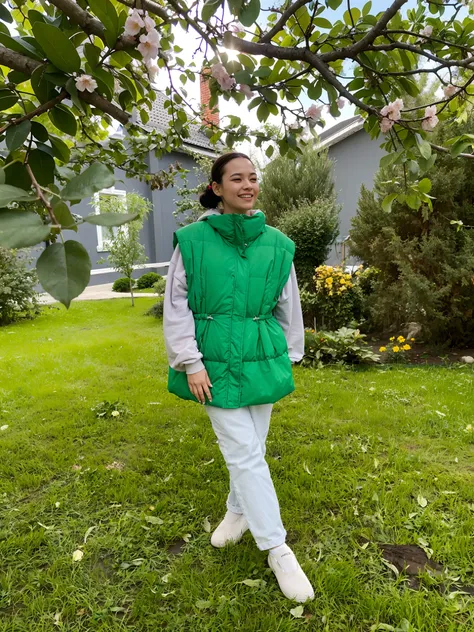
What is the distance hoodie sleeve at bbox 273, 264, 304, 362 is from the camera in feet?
6.66

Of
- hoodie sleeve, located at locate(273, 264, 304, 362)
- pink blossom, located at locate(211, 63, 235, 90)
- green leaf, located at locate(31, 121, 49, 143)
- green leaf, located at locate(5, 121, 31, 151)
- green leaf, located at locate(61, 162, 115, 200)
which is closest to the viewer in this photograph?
green leaf, located at locate(61, 162, 115, 200)

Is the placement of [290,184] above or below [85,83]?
above

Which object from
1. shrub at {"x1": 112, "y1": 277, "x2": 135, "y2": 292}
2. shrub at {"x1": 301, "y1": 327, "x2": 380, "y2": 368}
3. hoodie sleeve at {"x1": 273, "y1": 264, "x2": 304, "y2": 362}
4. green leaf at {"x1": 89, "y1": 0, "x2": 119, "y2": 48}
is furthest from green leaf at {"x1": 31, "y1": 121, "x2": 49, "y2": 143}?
shrub at {"x1": 112, "y1": 277, "x2": 135, "y2": 292}

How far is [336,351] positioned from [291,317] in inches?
133

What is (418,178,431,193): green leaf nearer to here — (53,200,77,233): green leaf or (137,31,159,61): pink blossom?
(137,31,159,61): pink blossom

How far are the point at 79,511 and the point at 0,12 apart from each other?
230 cm

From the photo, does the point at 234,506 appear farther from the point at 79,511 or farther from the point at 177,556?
the point at 79,511

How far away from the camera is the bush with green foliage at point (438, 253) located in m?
5.49

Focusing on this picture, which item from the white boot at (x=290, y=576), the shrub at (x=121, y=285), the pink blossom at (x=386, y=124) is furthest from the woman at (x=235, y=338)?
the shrub at (x=121, y=285)

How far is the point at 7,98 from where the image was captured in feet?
3.44

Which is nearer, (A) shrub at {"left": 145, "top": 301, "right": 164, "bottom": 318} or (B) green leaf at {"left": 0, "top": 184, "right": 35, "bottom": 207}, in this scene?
(B) green leaf at {"left": 0, "top": 184, "right": 35, "bottom": 207}

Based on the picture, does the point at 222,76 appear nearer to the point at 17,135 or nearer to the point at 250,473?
the point at 17,135

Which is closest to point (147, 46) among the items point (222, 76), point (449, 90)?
point (222, 76)

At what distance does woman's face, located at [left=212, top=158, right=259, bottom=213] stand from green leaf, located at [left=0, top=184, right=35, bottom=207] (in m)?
1.30
